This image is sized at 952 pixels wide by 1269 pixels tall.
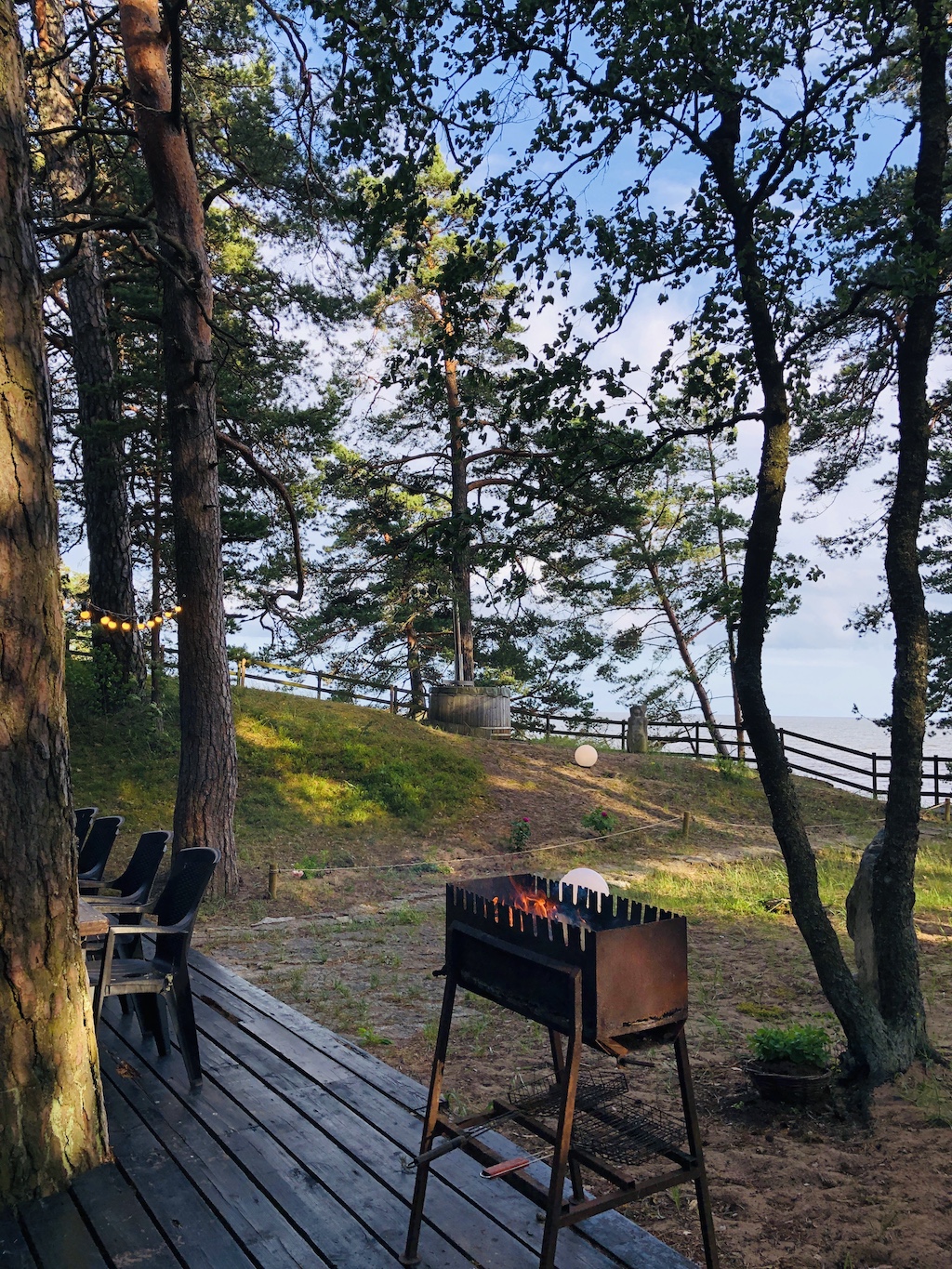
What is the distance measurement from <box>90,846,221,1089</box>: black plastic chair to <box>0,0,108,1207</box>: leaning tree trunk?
43 centimetres

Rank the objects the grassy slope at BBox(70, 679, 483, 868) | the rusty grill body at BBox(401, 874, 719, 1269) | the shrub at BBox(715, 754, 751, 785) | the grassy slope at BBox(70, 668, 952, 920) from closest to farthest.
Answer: the rusty grill body at BBox(401, 874, 719, 1269) → the grassy slope at BBox(70, 668, 952, 920) → the grassy slope at BBox(70, 679, 483, 868) → the shrub at BBox(715, 754, 751, 785)

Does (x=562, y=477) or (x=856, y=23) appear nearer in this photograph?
(x=856, y=23)

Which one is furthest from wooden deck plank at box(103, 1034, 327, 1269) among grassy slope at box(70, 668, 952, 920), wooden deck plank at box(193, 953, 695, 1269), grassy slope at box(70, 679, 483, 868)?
grassy slope at box(70, 679, 483, 868)

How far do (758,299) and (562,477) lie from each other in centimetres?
149

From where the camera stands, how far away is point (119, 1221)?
9.86 feet

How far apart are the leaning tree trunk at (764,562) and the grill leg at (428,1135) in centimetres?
264

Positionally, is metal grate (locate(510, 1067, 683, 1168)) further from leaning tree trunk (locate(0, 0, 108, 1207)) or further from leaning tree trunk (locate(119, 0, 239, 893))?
leaning tree trunk (locate(119, 0, 239, 893))

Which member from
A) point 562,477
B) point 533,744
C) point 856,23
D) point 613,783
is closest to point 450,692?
point 533,744

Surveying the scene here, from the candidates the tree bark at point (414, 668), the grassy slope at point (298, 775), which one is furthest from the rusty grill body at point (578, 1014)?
the tree bark at point (414, 668)

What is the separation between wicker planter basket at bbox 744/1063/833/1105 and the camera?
4.66 metres

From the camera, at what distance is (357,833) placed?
13031mm

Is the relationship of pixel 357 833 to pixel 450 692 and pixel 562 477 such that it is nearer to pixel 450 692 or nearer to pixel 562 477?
pixel 450 692

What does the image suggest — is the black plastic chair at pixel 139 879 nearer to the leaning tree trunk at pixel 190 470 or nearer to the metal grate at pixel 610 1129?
the metal grate at pixel 610 1129

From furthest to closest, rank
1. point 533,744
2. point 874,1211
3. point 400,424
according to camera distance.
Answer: point 400,424, point 533,744, point 874,1211
